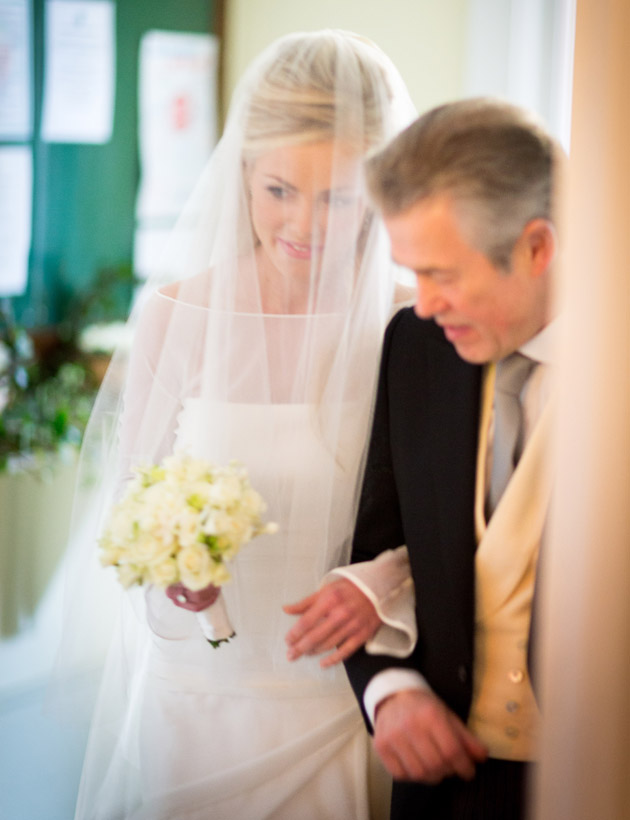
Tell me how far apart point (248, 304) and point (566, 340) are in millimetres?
957

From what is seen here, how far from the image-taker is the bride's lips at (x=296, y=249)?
154 cm

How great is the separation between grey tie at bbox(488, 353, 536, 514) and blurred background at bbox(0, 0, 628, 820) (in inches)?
91.2

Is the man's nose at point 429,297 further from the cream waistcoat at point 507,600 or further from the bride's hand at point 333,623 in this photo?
the bride's hand at point 333,623

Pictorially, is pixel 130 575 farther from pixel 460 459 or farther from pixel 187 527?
pixel 460 459

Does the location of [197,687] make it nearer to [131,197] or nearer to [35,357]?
[35,357]

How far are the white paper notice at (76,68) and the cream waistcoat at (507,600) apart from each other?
3.56 m

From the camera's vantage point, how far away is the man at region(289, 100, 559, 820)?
3.73 ft

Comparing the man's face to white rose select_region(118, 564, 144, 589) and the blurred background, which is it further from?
the blurred background

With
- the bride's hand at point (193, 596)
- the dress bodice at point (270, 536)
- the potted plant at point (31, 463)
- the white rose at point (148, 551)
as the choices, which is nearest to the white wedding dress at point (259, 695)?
the dress bodice at point (270, 536)

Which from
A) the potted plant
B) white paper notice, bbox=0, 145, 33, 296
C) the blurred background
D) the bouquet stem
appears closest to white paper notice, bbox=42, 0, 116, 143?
the blurred background

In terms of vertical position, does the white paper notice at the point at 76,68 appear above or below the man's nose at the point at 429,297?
above

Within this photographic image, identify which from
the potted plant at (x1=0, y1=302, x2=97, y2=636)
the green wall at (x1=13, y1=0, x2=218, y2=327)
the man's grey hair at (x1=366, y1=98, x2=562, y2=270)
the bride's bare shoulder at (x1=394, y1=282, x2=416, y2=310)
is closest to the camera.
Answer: the man's grey hair at (x1=366, y1=98, x2=562, y2=270)

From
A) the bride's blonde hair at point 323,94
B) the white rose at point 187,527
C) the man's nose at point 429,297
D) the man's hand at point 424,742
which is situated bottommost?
the man's hand at point 424,742

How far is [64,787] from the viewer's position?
9.36ft
